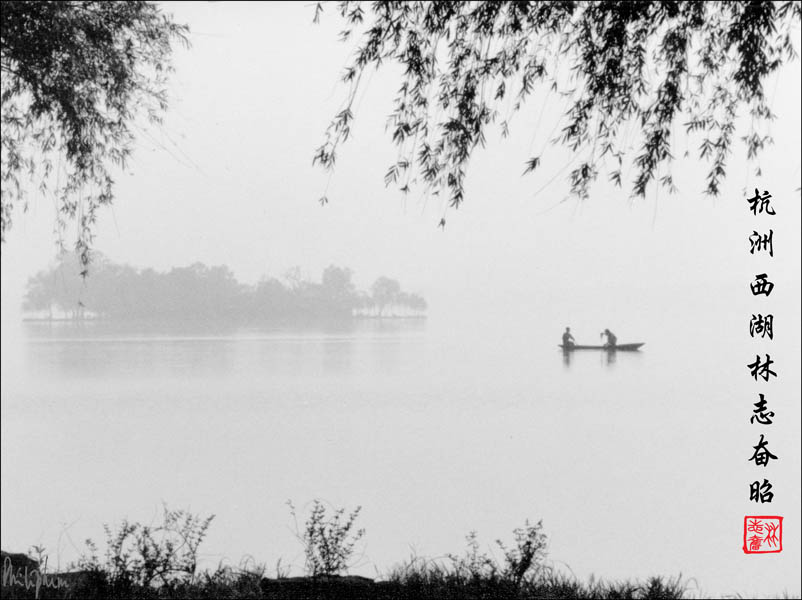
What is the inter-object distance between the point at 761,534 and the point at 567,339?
2.65 meters

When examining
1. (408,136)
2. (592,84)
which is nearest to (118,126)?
(408,136)

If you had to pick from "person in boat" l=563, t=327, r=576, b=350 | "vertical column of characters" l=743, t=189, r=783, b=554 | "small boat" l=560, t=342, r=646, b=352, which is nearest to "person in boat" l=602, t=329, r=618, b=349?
"small boat" l=560, t=342, r=646, b=352

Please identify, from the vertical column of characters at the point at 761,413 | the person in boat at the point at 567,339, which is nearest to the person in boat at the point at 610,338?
the person in boat at the point at 567,339

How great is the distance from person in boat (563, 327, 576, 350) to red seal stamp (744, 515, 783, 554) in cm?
247

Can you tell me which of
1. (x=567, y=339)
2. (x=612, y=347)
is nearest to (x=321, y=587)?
(x=567, y=339)

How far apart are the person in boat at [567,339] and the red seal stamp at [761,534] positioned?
2.47 m

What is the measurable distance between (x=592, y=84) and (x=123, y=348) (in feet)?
27.1

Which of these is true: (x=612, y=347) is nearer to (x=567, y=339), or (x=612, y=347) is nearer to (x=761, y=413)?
(x=567, y=339)

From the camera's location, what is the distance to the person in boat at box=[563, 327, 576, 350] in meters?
5.97

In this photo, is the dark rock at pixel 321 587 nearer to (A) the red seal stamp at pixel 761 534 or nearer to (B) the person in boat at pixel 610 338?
(A) the red seal stamp at pixel 761 534

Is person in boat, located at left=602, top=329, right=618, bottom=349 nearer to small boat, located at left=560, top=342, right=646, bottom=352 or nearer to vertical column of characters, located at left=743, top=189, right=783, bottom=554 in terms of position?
small boat, located at left=560, top=342, right=646, bottom=352

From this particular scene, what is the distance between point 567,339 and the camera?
6.09 metres

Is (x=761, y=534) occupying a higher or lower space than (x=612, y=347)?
lower

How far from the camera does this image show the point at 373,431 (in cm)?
745
